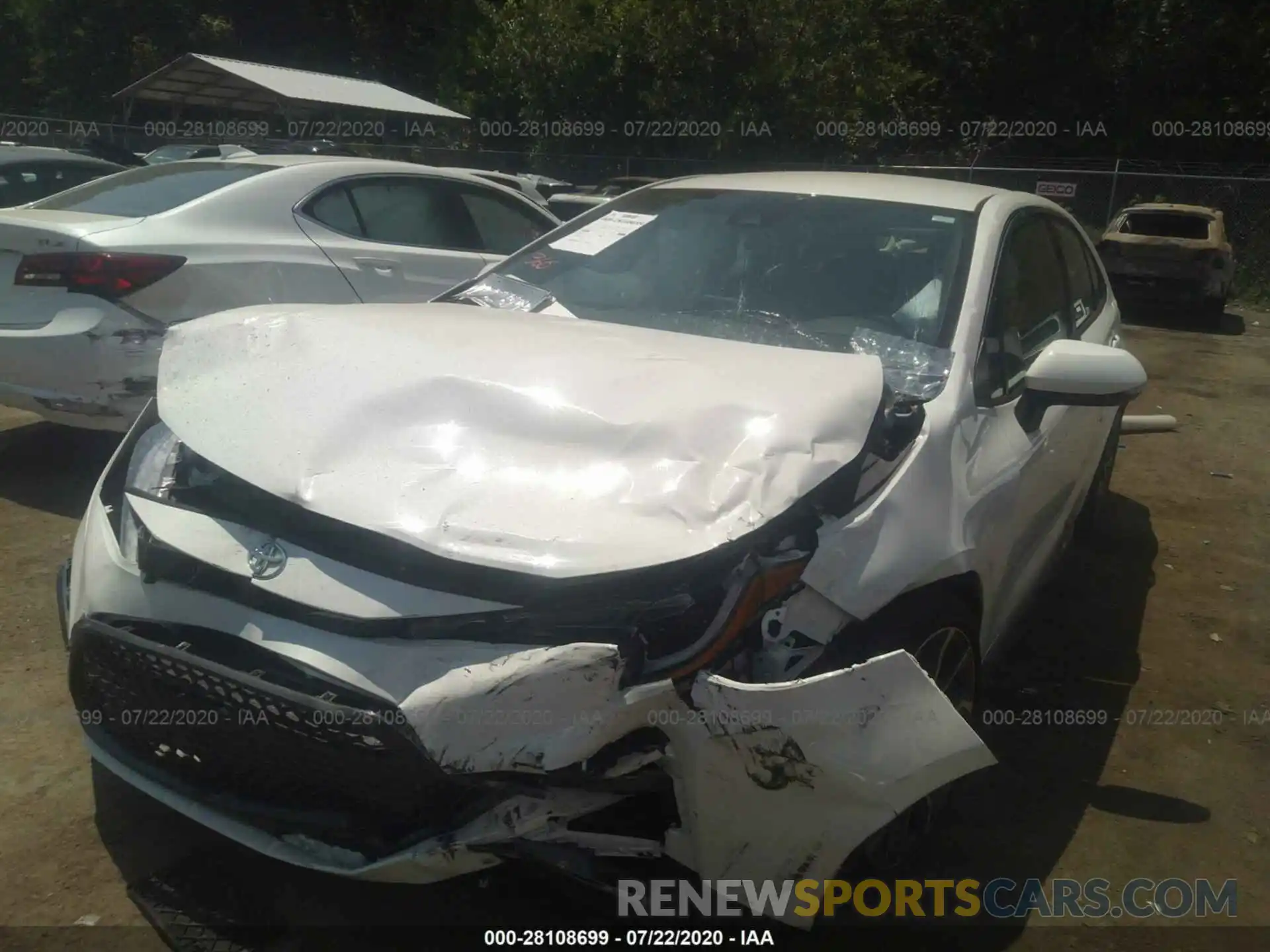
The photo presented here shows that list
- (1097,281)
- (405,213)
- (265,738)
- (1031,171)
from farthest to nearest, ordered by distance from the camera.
Answer: (1031,171) → (405,213) → (1097,281) → (265,738)

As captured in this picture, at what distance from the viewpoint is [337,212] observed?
555 centimetres

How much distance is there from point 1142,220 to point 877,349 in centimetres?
1268

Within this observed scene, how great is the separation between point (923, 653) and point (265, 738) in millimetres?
1418

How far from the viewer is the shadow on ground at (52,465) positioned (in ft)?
16.0

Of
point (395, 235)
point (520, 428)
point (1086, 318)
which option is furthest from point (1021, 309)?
point (395, 235)

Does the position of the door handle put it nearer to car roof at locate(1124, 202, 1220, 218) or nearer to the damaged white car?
the damaged white car

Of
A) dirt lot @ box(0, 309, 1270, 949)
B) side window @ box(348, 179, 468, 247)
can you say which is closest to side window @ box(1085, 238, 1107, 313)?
dirt lot @ box(0, 309, 1270, 949)

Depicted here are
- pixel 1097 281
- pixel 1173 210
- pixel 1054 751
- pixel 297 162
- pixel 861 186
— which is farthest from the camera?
pixel 1173 210

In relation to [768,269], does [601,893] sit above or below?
below

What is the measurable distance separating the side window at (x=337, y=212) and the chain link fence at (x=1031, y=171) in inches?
360

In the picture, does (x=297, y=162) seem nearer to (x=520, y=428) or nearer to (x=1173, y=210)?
(x=520, y=428)

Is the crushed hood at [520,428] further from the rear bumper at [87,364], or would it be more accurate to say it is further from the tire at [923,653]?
the rear bumper at [87,364]

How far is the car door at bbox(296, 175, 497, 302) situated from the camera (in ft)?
17.9

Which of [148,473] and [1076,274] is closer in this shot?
[148,473]
